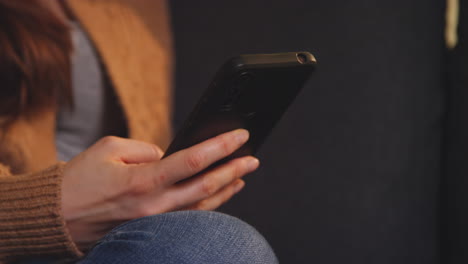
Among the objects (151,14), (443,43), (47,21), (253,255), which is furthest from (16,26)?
(443,43)

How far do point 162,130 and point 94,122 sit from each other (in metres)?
0.14

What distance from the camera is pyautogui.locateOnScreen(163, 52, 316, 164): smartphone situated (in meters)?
0.40

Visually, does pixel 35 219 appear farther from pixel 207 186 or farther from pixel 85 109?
pixel 85 109

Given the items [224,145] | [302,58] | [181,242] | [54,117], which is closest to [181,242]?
[181,242]

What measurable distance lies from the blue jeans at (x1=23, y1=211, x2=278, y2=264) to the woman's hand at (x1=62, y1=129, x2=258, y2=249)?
30mm

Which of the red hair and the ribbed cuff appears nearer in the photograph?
the ribbed cuff

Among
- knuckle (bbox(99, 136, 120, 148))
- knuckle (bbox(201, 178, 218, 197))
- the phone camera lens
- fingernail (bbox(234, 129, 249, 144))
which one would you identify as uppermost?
the phone camera lens

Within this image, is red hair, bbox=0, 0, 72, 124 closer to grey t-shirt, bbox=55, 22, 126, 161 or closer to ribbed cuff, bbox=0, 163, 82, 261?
grey t-shirt, bbox=55, 22, 126, 161

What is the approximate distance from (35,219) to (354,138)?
532 millimetres

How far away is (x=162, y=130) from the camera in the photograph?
897 millimetres

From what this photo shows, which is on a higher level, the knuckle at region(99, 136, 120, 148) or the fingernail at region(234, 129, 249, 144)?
the knuckle at region(99, 136, 120, 148)

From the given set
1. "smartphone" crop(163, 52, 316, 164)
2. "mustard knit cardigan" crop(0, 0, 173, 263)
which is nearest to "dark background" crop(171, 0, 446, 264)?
"mustard knit cardigan" crop(0, 0, 173, 263)

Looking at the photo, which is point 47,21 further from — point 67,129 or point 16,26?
point 67,129

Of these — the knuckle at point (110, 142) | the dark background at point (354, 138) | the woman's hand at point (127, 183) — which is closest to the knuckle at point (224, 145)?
the woman's hand at point (127, 183)
